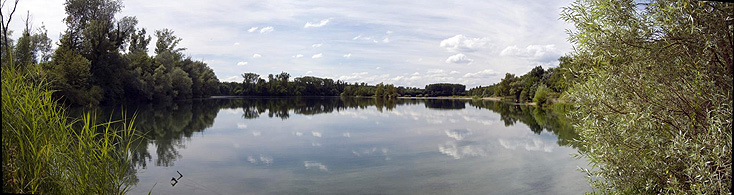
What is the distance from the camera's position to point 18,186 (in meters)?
3.20

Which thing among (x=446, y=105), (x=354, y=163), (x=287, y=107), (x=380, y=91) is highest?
(x=380, y=91)

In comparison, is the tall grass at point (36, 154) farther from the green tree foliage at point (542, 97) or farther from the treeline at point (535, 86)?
the green tree foliage at point (542, 97)

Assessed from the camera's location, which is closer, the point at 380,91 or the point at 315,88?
the point at 380,91

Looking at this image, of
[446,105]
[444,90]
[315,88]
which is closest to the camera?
[446,105]

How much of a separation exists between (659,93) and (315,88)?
129 m

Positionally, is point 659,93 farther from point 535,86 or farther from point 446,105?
point 535,86

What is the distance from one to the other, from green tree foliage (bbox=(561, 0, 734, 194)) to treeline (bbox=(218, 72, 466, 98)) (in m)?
110

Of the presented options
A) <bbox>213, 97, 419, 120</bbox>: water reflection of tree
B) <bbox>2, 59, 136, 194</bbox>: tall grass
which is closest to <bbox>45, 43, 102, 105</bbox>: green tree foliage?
<bbox>213, 97, 419, 120</bbox>: water reflection of tree

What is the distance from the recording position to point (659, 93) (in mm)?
5242

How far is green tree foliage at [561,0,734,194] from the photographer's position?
4.38 metres

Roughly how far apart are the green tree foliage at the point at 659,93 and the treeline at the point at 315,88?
4330 inches

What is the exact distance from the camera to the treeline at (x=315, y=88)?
121 meters

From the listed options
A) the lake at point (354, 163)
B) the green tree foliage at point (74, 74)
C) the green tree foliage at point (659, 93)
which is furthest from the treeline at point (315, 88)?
the green tree foliage at point (659, 93)

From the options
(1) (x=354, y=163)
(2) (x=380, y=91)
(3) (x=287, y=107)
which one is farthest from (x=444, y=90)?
(1) (x=354, y=163)
